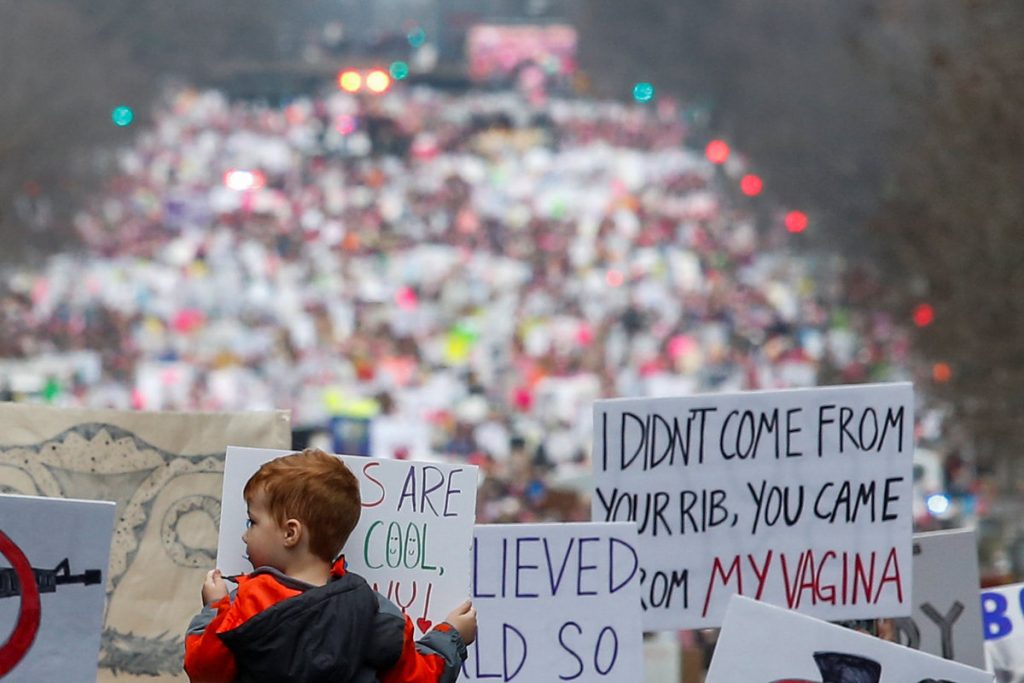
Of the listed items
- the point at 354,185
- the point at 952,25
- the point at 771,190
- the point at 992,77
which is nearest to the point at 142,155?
the point at 354,185

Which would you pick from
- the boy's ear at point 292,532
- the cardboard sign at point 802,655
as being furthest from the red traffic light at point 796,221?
the boy's ear at point 292,532

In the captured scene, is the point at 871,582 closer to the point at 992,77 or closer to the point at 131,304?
the point at 992,77

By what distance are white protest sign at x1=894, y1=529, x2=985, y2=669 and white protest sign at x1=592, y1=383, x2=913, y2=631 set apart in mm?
592

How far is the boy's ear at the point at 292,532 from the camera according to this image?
4.64 meters

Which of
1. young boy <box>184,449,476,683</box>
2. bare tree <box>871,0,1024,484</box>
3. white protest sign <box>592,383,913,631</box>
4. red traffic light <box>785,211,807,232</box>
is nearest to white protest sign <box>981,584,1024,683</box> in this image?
white protest sign <box>592,383,913,631</box>

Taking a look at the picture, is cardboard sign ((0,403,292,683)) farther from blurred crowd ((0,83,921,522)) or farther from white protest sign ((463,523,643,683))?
blurred crowd ((0,83,921,522))

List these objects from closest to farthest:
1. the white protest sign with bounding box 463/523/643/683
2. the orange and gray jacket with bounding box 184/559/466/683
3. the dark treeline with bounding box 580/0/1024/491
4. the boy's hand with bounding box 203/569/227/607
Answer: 1. the orange and gray jacket with bounding box 184/559/466/683
2. the boy's hand with bounding box 203/569/227/607
3. the white protest sign with bounding box 463/523/643/683
4. the dark treeline with bounding box 580/0/1024/491

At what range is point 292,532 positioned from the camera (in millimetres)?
4645

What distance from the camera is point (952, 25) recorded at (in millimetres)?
31969

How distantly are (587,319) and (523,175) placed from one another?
3126 centimetres

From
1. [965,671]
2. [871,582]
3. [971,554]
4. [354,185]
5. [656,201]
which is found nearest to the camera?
[965,671]

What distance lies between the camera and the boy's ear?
15.2 feet

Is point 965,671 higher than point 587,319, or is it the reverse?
point 587,319

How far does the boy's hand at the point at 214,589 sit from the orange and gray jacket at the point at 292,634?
19 mm
